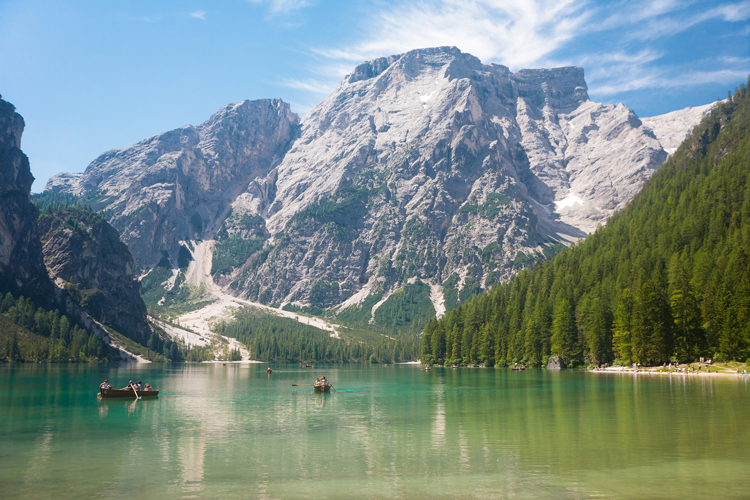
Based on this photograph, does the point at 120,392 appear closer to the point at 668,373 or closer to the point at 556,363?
Answer: the point at 668,373

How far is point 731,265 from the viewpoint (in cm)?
10562

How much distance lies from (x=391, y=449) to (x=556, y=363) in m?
114

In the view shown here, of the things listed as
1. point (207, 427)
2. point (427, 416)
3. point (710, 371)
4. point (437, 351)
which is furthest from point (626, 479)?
point (437, 351)

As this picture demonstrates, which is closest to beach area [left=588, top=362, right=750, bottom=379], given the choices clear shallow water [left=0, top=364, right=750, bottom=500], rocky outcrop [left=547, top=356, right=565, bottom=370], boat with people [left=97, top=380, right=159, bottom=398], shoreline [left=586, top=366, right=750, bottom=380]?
shoreline [left=586, top=366, right=750, bottom=380]

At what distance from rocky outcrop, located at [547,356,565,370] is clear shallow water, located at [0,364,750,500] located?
75746 mm

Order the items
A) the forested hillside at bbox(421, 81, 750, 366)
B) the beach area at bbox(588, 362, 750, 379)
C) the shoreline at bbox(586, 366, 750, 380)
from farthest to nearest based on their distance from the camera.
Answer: the forested hillside at bbox(421, 81, 750, 366) → the beach area at bbox(588, 362, 750, 379) → the shoreline at bbox(586, 366, 750, 380)

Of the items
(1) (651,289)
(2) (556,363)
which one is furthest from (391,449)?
(2) (556,363)

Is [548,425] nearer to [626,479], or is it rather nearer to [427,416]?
[427,416]

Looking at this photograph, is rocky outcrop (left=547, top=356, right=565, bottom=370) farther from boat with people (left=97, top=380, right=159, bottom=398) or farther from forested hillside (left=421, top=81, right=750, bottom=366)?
boat with people (left=97, top=380, right=159, bottom=398)

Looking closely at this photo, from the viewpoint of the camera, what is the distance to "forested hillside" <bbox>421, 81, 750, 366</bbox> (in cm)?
10550

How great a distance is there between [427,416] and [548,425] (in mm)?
12181

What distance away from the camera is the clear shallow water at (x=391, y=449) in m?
24.5

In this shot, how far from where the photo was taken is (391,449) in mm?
34031

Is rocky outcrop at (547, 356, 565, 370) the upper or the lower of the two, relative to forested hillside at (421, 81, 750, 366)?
lower
